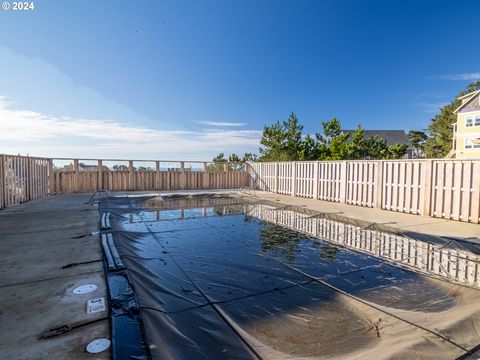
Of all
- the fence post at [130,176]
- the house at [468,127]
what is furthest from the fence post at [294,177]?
the house at [468,127]

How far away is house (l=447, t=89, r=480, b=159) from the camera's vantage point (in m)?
21.0

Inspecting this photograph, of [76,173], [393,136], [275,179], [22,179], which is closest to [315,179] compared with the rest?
[275,179]

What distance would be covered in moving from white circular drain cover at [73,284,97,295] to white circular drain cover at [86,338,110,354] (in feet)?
2.81

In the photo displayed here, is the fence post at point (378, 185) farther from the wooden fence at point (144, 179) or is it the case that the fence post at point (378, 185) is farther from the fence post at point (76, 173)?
the fence post at point (76, 173)

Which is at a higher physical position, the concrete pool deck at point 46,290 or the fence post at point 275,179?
the fence post at point 275,179

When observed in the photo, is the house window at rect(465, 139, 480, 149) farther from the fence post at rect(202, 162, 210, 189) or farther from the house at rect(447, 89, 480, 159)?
the fence post at rect(202, 162, 210, 189)

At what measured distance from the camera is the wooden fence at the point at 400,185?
578cm

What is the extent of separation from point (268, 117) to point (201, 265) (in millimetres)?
17823

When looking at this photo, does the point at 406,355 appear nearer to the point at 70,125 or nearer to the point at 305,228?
the point at 305,228

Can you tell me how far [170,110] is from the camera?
1573 centimetres

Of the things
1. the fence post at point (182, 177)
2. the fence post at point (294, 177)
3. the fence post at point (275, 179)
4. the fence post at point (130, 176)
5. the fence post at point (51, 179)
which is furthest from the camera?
the fence post at point (182, 177)

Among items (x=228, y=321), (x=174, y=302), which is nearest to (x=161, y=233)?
(x=174, y=302)

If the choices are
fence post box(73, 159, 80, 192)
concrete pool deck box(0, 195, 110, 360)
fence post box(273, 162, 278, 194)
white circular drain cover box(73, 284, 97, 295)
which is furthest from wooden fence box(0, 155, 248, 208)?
white circular drain cover box(73, 284, 97, 295)

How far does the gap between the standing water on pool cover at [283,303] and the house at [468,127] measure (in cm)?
2451
